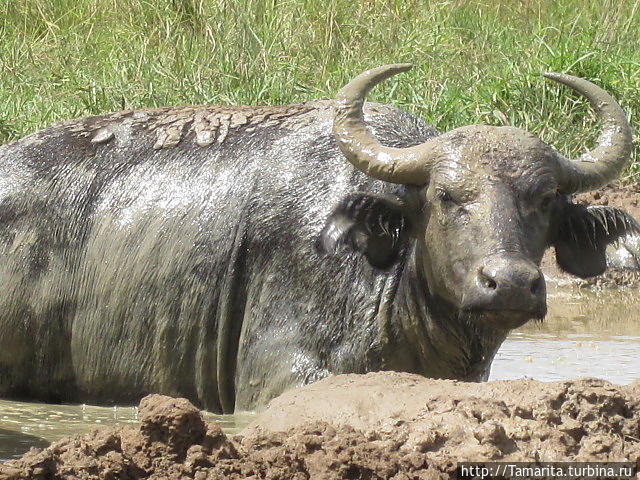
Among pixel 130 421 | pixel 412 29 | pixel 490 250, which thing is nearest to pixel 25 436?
pixel 130 421

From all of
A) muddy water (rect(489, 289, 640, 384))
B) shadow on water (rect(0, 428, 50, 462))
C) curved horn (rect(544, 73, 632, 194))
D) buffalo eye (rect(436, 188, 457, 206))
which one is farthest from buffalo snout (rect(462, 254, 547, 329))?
muddy water (rect(489, 289, 640, 384))

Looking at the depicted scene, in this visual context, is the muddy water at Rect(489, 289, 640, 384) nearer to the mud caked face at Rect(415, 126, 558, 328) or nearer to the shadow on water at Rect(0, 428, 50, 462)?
the mud caked face at Rect(415, 126, 558, 328)

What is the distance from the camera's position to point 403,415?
17.4ft

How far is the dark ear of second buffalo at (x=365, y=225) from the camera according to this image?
7.08 m

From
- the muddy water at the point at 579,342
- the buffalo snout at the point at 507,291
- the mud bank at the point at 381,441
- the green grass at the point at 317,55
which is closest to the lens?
the mud bank at the point at 381,441

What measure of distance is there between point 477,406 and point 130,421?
2.76m

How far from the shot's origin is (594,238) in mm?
7234

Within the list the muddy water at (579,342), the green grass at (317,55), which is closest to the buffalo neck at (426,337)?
the muddy water at (579,342)

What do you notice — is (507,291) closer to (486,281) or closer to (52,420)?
(486,281)

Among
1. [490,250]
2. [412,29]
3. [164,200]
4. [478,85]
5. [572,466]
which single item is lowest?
[572,466]

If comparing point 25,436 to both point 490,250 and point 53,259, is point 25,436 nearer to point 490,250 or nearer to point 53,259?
point 53,259

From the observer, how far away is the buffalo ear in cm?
716

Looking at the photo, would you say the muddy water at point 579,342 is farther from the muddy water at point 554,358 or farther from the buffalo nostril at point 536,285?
the buffalo nostril at point 536,285

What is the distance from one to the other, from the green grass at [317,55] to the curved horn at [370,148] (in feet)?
17.8
